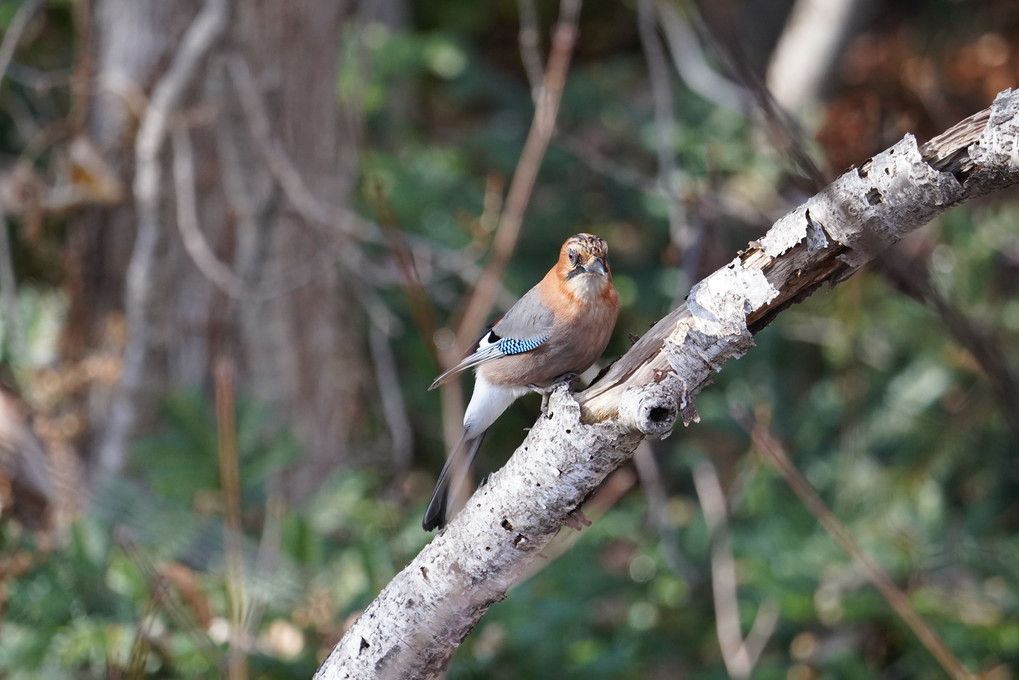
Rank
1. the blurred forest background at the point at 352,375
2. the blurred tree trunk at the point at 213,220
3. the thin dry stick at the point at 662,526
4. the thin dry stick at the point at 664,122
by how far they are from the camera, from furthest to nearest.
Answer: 1. the blurred tree trunk at the point at 213,220
2. the thin dry stick at the point at 662,526
3. the thin dry stick at the point at 664,122
4. the blurred forest background at the point at 352,375

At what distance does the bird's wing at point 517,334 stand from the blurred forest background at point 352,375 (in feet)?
0.51

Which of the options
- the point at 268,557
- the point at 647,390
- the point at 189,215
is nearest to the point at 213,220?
the point at 189,215

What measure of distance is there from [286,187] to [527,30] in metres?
1.66

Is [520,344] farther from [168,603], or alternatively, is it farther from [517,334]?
[168,603]

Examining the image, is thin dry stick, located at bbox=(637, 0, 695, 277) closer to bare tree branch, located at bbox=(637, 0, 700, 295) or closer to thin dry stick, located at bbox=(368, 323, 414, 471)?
bare tree branch, located at bbox=(637, 0, 700, 295)

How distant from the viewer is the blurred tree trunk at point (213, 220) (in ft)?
14.4

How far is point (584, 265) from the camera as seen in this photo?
2.83m

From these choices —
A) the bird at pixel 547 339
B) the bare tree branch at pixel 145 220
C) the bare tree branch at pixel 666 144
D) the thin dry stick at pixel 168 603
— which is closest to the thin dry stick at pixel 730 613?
the bare tree branch at pixel 666 144

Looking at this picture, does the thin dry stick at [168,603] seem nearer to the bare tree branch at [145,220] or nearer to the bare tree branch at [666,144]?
the bare tree branch at [145,220]

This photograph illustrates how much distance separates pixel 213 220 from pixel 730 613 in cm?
311

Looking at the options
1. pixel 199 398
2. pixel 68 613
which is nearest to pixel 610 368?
pixel 68 613

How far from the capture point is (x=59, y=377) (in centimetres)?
416

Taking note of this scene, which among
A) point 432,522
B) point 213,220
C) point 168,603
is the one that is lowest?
point 432,522

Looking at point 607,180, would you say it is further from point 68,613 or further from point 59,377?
point 68,613
